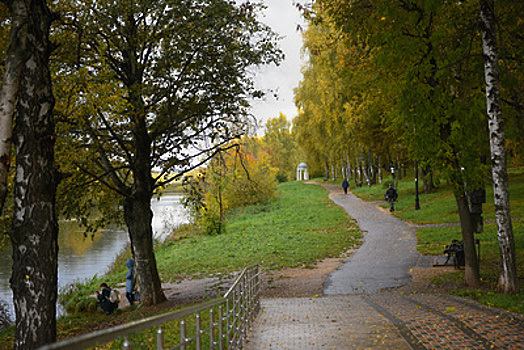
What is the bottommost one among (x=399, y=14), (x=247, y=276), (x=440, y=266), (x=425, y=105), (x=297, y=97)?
(x=440, y=266)

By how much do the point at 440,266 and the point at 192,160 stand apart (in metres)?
7.94

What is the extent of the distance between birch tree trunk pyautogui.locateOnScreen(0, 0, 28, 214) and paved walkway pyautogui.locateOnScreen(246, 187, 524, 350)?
4.01 meters

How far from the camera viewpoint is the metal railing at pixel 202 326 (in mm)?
2330

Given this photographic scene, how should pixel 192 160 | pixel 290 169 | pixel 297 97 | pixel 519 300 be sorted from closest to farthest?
1. pixel 519 300
2. pixel 192 160
3. pixel 297 97
4. pixel 290 169

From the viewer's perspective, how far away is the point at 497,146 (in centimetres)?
950

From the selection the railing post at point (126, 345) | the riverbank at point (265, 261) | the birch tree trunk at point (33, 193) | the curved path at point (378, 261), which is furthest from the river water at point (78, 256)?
the railing post at point (126, 345)

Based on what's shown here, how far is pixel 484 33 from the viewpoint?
9625 millimetres

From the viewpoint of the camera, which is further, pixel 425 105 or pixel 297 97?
pixel 297 97

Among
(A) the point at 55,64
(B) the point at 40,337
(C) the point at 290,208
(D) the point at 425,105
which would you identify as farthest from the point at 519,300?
(C) the point at 290,208

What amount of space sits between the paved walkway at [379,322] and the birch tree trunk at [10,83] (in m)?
4.01

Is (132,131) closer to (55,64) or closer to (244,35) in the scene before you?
(55,64)

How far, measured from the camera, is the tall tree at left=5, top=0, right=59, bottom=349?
20.7 feet

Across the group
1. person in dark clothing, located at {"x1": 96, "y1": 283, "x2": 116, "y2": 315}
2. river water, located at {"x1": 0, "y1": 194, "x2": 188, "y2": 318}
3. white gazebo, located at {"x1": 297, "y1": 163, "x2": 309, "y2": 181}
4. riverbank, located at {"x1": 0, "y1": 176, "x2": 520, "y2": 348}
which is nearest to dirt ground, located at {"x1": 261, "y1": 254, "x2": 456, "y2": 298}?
riverbank, located at {"x1": 0, "y1": 176, "x2": 520, "y2": 348}

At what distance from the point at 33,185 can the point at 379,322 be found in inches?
218
